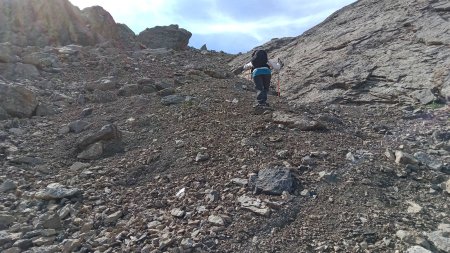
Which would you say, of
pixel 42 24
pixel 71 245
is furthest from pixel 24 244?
pixel 42 24

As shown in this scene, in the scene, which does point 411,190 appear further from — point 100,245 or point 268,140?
point 100,245

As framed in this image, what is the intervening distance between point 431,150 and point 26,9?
2087 cm

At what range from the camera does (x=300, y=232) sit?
17.9 feet

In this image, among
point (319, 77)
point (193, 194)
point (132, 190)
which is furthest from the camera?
point (319, 77)

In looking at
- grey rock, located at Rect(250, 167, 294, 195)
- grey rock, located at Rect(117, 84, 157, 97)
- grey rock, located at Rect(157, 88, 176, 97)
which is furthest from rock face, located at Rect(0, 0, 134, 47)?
grey rock, located at Rect(250, 167, 294, 195)

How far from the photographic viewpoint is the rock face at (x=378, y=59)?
1175cm

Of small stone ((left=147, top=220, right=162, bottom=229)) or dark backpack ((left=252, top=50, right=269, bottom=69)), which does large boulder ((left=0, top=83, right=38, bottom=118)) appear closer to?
dark backpack ((left=252, top=50, right=269, bottom=69))

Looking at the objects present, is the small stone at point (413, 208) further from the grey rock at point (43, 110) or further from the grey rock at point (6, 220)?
the grey rock at point (43, 110)

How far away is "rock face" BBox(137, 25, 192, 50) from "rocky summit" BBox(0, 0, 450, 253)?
10.9 m

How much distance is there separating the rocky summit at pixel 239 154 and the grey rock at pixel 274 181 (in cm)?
3

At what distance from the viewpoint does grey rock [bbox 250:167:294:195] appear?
6363 millimetres

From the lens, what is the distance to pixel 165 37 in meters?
27.5

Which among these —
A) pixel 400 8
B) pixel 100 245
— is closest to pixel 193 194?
pixel 100 245

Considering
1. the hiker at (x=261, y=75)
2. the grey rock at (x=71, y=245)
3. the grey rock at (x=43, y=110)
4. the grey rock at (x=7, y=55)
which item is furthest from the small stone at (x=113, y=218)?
the grey rock at (x=7, y=55)
